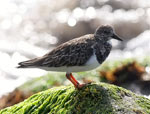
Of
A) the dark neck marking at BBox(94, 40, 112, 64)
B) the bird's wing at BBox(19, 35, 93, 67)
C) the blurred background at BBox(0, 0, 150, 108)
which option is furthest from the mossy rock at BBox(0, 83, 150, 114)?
the blurred background at BBox(0, 0, 150, 108)

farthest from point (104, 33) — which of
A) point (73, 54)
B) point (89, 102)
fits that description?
point (89, 102)

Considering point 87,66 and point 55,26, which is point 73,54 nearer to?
point 87,66

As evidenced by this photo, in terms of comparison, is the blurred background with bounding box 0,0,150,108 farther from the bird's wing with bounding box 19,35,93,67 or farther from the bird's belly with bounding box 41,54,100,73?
the bird's belly with bounding box 41,54,100,73

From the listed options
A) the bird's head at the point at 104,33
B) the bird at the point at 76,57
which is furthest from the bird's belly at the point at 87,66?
the bird's head at the point at 104,33

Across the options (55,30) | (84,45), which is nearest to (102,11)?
(55,30)

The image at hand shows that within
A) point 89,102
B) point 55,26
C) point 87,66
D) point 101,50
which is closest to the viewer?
point 89,102

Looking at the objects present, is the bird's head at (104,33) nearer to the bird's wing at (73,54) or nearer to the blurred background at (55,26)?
the bird's wing at (73,54)

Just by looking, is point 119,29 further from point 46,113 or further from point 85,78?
point 46,113
